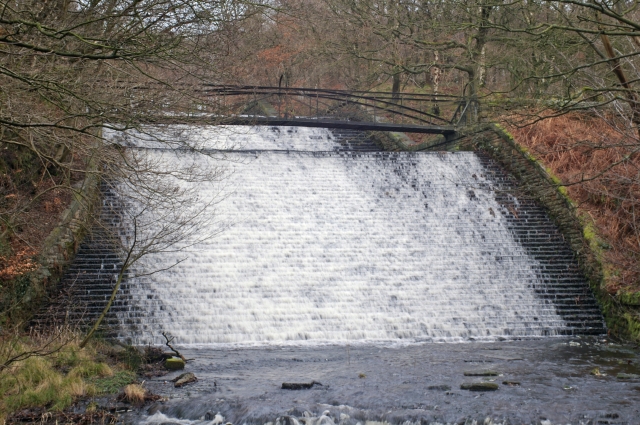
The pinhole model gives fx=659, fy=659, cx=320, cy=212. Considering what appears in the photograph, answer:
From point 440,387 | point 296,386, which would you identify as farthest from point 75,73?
point 440,387

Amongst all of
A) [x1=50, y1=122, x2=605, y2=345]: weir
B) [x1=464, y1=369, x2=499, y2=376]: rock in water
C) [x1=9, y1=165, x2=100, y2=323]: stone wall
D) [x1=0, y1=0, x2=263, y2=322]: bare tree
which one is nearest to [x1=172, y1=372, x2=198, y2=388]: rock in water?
[x1=50, y1=122, x2=605, y2=345]: weir

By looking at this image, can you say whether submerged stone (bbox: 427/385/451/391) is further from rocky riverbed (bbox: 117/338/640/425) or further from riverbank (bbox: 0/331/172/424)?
riverbank (bbox: 0/331/172/424)

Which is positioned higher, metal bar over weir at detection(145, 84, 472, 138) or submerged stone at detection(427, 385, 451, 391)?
metal bar over weir at detection(145, 84, 472, 138)

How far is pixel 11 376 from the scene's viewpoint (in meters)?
7.65

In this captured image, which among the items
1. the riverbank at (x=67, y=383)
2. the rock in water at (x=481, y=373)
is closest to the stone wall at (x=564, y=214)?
the rock in water at (x=481, y=373)

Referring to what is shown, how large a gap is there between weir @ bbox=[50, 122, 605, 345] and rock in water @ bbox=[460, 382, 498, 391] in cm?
342

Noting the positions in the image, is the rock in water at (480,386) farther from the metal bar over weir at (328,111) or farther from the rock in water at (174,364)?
the metal bar over weir at (328,111)

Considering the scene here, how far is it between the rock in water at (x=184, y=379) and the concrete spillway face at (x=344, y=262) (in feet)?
8.58

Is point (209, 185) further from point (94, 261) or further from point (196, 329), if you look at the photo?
point (196, 329)

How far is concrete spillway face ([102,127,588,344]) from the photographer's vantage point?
1197 cm

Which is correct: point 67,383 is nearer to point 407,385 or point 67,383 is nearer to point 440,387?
point 407,385

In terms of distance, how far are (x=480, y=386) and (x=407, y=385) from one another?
0.92m

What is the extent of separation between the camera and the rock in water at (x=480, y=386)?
27.1 feet

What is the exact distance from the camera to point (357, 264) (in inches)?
538
